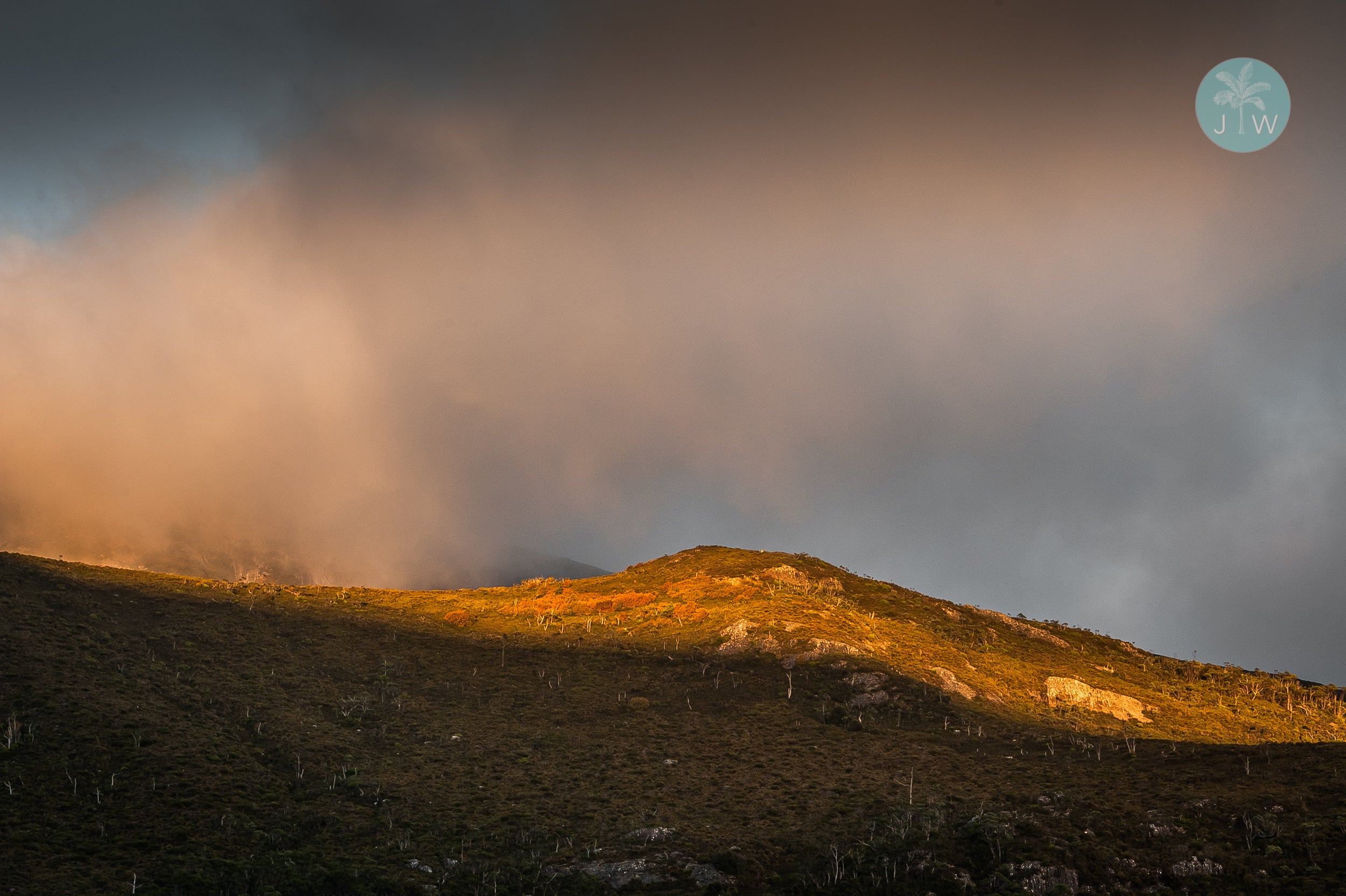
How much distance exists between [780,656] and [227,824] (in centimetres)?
4838

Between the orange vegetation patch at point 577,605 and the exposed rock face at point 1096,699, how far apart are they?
47.3 m

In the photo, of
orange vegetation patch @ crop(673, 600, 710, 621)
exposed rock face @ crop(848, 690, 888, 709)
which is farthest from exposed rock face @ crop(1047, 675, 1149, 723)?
orange vegetation patch @ crop(673, 600, 710, 621)

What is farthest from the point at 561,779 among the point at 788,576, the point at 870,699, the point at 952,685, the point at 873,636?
the point at 788,576

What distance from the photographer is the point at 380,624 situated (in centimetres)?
8100

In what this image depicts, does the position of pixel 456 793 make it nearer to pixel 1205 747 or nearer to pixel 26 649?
pixel 26 649

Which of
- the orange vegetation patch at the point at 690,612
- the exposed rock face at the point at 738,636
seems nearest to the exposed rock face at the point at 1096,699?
the exposed rock face at the point at 738,636

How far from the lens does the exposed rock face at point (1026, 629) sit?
88.0 metres

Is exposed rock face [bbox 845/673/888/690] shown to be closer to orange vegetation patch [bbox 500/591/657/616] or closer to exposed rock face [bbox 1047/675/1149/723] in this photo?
exposed rock face [bbox 1047/675/1149/723]

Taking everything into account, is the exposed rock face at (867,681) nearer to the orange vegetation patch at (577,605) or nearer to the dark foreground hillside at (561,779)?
the dark foreground hillside at (561,779)

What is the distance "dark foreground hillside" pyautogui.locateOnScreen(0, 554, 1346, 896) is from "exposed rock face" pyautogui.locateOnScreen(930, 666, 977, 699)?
1.93 m

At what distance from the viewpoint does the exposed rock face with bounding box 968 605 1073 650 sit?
8800 cm

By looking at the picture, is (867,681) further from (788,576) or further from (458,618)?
(458,618)

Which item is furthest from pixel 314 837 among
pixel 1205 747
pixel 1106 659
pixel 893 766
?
pixel 1106 659

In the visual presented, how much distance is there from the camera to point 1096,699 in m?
67.0
